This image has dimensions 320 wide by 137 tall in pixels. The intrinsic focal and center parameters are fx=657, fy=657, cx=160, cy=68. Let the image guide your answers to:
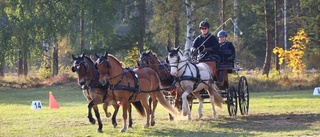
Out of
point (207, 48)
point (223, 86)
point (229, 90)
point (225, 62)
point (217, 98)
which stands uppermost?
point (207, 48)

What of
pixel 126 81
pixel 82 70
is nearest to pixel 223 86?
pixel 126 81

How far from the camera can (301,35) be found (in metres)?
36.4

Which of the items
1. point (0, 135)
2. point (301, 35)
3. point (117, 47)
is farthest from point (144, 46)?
point (0, 135)

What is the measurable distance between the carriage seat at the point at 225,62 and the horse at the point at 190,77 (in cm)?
51

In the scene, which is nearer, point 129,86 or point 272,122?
point 129,86

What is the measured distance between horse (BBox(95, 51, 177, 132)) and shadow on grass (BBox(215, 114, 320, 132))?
188cm

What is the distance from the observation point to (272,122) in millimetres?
16172

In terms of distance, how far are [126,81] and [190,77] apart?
7.03ft

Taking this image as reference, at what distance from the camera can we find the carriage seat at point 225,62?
1744 centimetres

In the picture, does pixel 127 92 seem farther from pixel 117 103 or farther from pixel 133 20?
pixel 133 20

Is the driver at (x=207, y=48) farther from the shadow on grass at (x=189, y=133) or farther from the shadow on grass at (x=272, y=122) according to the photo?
the shadow on grass at (x=189, y=133)

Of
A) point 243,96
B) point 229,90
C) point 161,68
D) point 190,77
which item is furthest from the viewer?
point 243,96

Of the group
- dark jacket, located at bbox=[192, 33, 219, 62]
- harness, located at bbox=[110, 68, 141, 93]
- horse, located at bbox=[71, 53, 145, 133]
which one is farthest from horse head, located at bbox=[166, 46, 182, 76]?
horse, located at bbox=[71, 53, 145, 133]

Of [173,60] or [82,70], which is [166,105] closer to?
[173,60]
